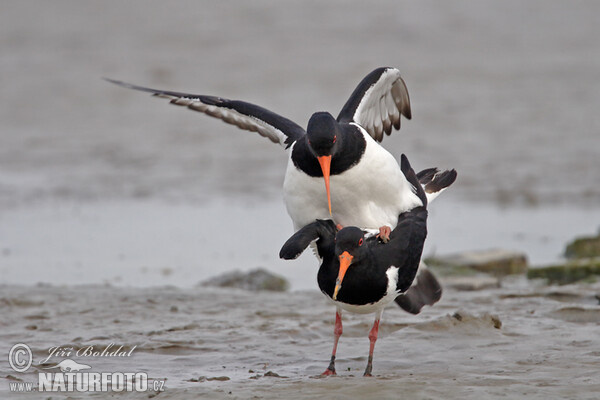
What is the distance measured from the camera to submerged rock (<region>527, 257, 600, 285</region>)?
864 cm

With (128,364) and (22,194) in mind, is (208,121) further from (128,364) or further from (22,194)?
(128,364)

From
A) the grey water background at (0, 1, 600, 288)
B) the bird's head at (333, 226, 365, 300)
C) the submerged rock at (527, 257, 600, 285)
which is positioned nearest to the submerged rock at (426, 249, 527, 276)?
the grey water background at (0, 1, 600, 288)

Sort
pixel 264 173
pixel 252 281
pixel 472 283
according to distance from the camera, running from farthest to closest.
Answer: pixel 264 173
pixel 252 281
pixel 472 283

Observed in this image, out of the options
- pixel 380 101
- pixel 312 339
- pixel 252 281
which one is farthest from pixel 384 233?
pixel 252 281

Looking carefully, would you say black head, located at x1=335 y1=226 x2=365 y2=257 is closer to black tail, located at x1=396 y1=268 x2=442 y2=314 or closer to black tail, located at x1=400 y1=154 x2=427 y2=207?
black tail, located at x1=396 y1=268 x2=442 y2=314

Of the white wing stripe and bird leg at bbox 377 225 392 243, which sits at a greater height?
the white wing stripe

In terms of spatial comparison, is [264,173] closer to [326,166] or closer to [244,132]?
[244,132]

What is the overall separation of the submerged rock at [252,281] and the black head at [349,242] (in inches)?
128

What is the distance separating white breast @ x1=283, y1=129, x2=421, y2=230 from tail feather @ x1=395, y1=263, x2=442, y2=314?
58 centimetres

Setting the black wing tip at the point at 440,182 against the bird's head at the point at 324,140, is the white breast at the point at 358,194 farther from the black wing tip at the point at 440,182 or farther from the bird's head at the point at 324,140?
the black wing tip at the point at 440,182

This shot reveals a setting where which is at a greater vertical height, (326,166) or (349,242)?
(326,166)

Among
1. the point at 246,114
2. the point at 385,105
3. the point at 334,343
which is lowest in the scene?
the point at 334,343

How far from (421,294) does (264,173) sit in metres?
7.08

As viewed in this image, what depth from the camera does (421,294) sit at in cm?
683
